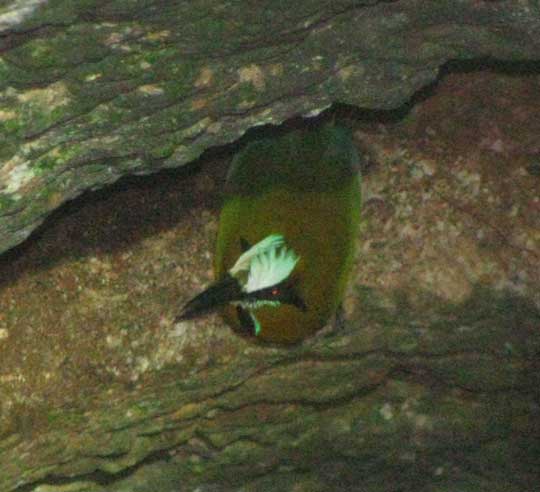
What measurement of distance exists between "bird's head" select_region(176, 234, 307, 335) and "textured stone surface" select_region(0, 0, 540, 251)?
32 centimetres

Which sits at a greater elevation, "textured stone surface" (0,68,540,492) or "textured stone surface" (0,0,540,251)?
"textured stone surface" (0,0,540,251)

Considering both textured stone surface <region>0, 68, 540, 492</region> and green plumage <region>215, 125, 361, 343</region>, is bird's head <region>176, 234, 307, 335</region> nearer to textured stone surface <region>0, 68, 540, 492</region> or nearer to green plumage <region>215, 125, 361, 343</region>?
green plumage <region>215, 125, 361, 343</region>

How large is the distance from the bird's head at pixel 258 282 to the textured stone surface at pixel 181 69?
1.04ft

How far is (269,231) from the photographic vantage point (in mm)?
2262

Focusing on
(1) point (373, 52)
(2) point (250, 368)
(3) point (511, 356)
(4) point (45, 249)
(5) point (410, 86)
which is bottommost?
(3) point (511, 356)

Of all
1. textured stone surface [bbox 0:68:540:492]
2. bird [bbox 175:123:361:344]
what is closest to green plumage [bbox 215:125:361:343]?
bird [bbox 175:123:361:344]

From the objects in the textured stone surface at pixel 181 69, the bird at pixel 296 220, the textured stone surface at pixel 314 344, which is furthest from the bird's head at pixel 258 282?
the textured stone surface at pixel 314 344

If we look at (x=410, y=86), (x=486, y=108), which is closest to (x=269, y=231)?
(x=410, y=86)

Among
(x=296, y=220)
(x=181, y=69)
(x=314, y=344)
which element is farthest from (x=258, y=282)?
(x=314, y=344)

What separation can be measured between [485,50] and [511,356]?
1.12 meters

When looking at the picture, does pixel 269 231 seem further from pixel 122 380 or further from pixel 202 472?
pixel 202 472

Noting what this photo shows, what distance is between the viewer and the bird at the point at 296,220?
2246 mm

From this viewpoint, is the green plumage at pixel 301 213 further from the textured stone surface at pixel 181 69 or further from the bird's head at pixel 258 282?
the textured stone surface at pixel 181 69

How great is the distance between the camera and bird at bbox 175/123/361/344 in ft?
7.37
